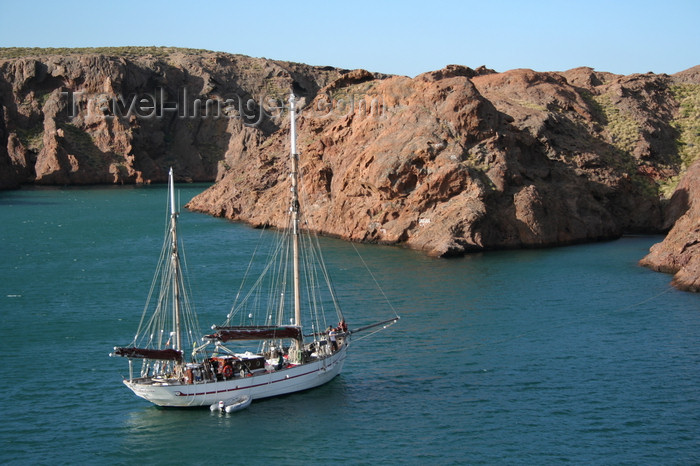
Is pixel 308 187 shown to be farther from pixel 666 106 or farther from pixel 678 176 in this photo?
pixel 666 106

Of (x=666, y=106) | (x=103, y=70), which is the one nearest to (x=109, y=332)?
(x=666, y=106)

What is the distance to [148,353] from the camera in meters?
35.0

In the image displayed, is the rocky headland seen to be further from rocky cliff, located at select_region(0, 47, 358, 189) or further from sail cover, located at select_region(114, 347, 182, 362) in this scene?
rocky cliff, located at select_region(0, 47, 358, 189)

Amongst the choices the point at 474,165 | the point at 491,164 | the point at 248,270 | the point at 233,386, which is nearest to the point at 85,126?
the point at 474,165

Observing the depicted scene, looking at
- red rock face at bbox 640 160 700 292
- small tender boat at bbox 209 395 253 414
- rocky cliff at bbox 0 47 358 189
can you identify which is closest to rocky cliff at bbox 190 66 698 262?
red rock face at bbox 640 160 700 292

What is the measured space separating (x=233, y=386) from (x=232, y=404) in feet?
2.49

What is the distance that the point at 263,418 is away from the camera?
1369 inches

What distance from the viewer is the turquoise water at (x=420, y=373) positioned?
31.7m

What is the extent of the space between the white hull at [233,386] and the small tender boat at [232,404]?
7.1 inches

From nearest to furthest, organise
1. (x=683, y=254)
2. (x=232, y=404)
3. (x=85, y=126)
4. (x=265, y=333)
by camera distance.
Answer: (x=232, y=404)
(x=265, y=333)
(x=683, y=254)
(x=85, y=126)

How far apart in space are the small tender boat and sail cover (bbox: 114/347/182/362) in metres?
2.55

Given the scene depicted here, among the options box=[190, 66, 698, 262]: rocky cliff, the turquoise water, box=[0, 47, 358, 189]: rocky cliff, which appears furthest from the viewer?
box=[0, 47, 358, 189]: rocky cliff

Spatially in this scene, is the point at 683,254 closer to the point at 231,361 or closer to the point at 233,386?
the point at 231,361

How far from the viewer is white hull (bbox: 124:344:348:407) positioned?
34969 mm
